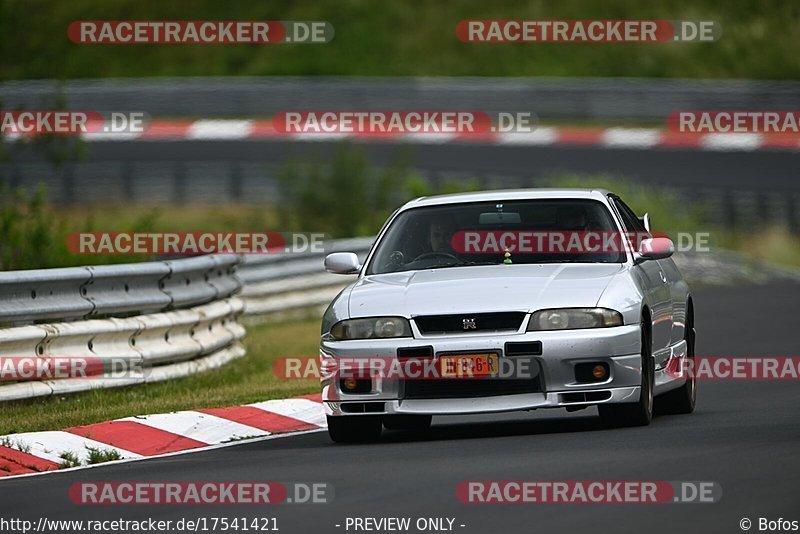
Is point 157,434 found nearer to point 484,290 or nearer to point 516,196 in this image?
point 484,290

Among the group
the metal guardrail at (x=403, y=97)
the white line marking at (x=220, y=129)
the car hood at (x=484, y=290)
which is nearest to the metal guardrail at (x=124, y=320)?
the car hood at (x=484, y=290)

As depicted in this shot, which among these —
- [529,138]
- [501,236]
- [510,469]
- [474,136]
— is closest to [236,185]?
[474,136]

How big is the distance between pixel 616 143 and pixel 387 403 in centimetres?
2722

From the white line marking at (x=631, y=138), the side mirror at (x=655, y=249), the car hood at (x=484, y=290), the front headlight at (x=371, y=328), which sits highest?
the white line marking at (x=631, y=138)

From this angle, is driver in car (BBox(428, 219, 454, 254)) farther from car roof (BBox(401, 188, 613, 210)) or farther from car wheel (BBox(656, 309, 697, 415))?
car wheel (BBox(656, 309, 697, 415))

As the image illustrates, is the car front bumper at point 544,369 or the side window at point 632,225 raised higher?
the side window at point 632,225

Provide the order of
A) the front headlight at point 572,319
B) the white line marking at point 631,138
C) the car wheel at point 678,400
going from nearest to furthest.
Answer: the front headlight at point 572,319, the car wheel at point 678,400, the white line marking at point 631,138

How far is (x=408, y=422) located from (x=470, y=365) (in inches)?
55.4

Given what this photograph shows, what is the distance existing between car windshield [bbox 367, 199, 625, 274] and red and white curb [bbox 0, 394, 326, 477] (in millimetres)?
1301

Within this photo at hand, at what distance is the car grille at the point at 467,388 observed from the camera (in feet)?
34.4

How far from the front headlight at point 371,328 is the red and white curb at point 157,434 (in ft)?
3.88

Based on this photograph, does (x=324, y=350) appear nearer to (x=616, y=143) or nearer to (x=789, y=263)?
(x=789, y=263)

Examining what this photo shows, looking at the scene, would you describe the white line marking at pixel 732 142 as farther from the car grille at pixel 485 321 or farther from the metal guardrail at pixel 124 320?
the car grille at pixel 485 321

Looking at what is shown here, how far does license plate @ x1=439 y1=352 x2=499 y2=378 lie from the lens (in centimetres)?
1041
